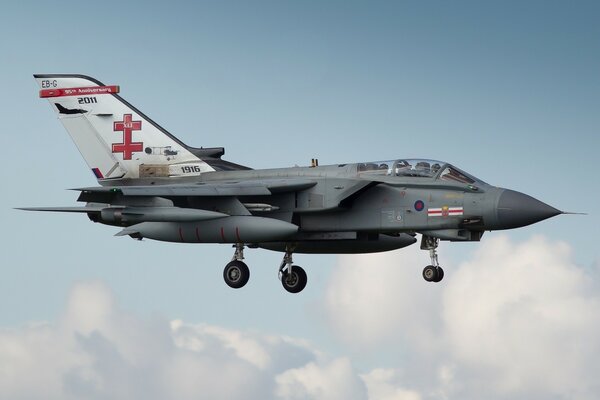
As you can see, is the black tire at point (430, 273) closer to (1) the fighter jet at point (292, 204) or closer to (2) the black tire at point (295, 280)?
(1) the fighter jet at point (292, 204)

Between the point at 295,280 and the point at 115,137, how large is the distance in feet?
19.2

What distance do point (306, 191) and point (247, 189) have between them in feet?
4.45

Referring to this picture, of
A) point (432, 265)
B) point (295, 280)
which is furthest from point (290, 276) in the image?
point (432, 265)

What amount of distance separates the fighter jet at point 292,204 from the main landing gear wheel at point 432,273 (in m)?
0.02

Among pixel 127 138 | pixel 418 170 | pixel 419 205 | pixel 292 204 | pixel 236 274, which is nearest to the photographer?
pixel 419 205

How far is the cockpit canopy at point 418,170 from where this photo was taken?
26.9 meters

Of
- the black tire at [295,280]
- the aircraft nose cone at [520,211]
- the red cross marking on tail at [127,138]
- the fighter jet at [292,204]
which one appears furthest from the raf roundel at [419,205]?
the red cross marking on tail at [127,138]

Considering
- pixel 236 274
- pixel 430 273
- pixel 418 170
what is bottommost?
pixel 236 274

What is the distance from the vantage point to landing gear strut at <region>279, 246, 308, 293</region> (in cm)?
2991

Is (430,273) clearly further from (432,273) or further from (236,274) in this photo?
(236,274)

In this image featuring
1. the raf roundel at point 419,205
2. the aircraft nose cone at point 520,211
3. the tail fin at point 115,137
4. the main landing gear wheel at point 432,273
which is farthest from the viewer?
the tail fin at point 115,137

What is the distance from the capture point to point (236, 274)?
93.9ft

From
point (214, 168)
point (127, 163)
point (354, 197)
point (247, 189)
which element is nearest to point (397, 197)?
point (354, 197)

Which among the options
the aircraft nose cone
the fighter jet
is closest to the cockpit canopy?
the fighter jet
